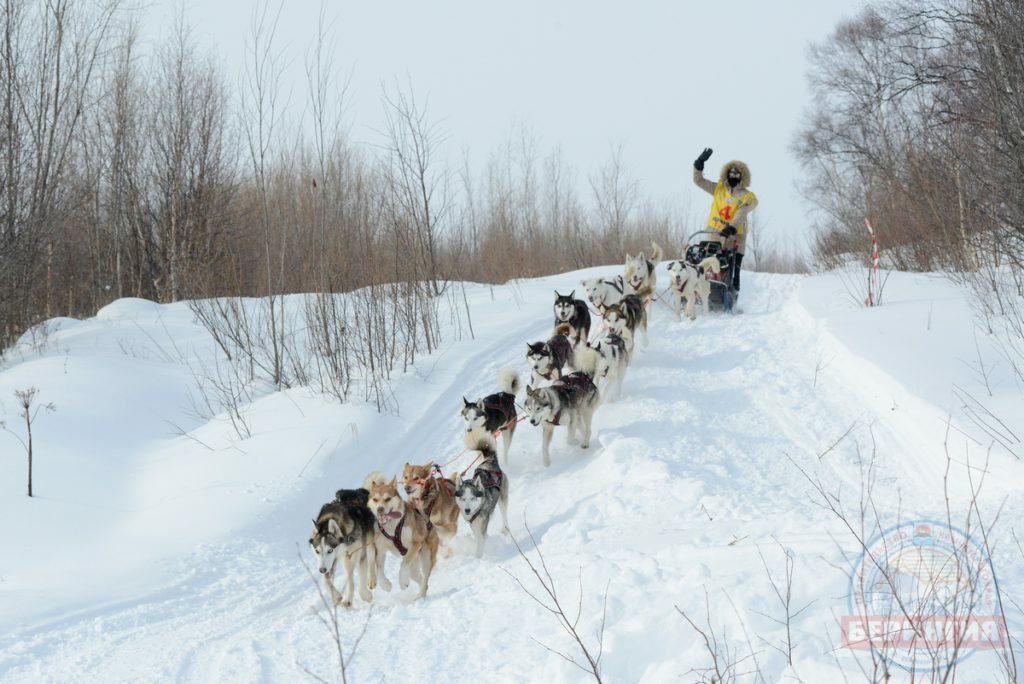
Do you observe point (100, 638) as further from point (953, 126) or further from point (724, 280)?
point (953, 126)

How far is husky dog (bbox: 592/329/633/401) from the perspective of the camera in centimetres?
681

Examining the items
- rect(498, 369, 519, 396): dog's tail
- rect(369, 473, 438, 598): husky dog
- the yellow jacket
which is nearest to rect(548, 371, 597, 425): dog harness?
rect(498, 369, 519, 396): dog's tail

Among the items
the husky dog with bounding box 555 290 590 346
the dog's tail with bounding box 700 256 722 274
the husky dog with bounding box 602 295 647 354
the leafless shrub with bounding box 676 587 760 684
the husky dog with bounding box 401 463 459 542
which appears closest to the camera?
the leafless shrub with bounding box 676 587 760 684

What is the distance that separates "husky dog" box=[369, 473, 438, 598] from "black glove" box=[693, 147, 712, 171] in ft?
24.7

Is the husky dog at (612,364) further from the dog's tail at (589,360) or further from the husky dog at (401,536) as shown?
the husky dog at (401,536)

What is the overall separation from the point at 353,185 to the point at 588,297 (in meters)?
2.91

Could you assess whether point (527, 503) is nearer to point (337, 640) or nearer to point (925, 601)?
point (925, 601)

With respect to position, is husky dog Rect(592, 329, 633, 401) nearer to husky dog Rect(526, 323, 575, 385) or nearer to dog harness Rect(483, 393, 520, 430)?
husky dog Rect(526, 323, 575, 385)

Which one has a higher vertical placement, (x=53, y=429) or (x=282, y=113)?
(x=282, y=113)

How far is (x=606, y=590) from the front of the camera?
142 inches

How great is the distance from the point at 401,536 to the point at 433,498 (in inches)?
13.3

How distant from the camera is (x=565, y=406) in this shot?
19.4 feet

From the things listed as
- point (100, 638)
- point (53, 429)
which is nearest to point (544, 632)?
point (100, 638)

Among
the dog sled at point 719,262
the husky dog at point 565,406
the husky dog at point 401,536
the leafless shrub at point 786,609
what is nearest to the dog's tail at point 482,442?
the husky dog at point 565,406
